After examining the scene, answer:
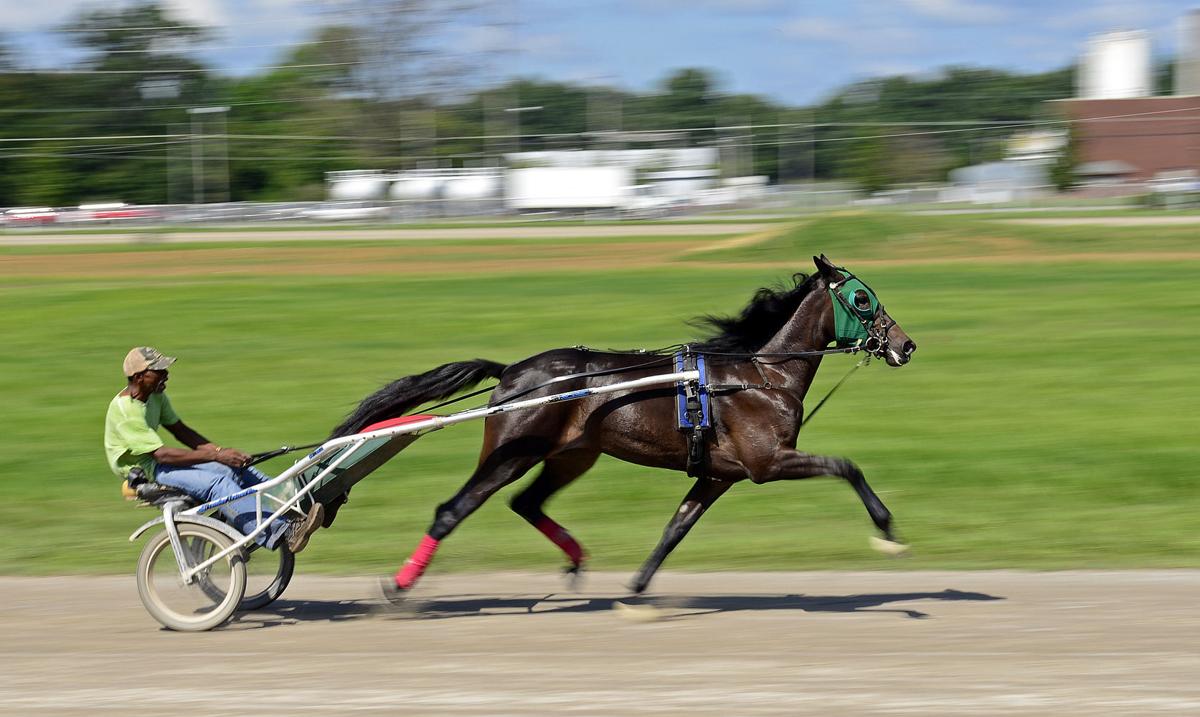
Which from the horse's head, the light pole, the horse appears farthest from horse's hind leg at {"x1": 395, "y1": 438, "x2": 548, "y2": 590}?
the light pole

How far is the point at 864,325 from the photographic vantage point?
661 centimetres

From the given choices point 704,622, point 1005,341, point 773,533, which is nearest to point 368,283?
point 1005,341

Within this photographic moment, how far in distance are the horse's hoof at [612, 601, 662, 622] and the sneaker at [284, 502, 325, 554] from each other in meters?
1.39

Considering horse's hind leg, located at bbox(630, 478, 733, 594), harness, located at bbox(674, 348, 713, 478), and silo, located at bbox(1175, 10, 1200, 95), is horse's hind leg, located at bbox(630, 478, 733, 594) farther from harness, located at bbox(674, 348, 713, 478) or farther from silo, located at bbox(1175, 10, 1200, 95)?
silo, located at bbox(1175, 10, 1200, 95)

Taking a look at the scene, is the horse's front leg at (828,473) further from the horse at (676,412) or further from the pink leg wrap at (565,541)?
the pink leg wrap at (565,541)

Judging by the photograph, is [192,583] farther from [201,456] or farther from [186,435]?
[186,435]

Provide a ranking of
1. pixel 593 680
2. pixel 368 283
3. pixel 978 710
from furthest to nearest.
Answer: pixel 368 283 → pixel 593 680 → pixel 978 710

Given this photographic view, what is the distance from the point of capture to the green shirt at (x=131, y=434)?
20.0 feet

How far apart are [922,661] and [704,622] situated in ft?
3.64

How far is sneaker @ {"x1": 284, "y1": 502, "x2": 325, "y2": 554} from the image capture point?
6.32m

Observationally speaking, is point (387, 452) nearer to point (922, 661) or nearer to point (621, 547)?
point (621, 547)

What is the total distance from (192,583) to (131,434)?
0.69 m

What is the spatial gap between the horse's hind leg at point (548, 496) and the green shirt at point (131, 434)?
173 cm

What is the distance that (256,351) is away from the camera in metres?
16.6
